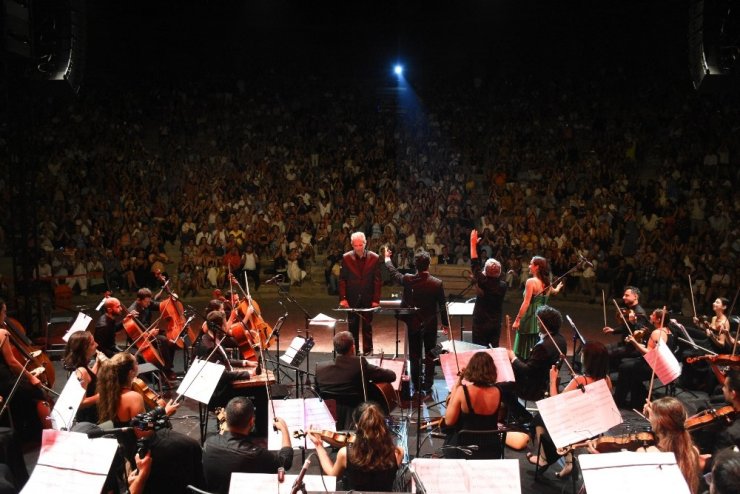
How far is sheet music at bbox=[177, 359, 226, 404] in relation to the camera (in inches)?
206

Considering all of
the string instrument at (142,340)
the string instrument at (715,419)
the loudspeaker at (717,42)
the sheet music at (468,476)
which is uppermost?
the loudspeaker at (717,42)

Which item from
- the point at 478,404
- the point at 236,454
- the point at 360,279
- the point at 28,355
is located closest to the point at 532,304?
the point at 360,279

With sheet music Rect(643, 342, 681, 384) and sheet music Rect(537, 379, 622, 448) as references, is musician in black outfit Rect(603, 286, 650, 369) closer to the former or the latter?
sheet music Rect(643, 342, 681, 384)

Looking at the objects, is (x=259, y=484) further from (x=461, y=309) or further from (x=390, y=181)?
(x=390, y=181)

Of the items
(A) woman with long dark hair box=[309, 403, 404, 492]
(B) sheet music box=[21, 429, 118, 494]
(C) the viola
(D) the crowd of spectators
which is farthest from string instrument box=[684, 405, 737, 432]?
(D) the crowd of spectators

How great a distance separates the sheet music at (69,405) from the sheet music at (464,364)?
2.72 m

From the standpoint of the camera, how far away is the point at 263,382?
635 centimetres

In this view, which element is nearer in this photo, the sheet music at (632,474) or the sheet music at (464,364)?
the sheet music at (632,474)

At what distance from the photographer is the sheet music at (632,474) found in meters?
3.42

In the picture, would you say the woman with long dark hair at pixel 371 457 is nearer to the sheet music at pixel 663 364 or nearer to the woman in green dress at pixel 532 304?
the sheet music at pixel 663 364

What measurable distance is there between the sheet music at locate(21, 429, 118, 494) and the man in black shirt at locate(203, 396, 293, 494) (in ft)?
2.38

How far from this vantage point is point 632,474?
3.46 meters

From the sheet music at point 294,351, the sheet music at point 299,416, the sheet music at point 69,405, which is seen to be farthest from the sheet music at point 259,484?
the sheet music at point 294,351

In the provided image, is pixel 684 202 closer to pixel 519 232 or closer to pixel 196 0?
pixel 519 232
